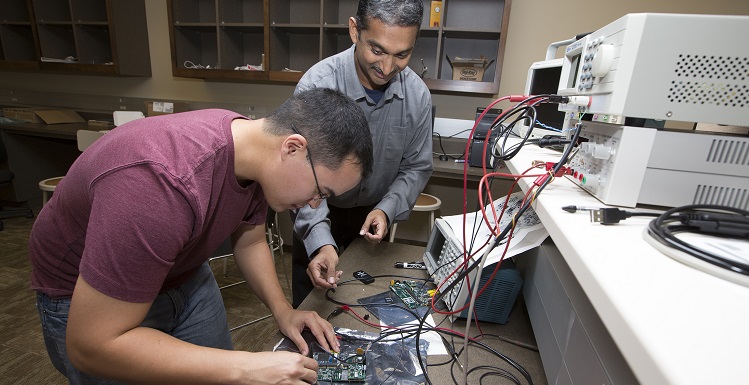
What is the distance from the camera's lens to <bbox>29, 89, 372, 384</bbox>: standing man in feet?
1.90

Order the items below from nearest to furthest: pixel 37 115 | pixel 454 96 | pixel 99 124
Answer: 1. pixel 454 96
2. pixel 37 115
3. pixel 99 124

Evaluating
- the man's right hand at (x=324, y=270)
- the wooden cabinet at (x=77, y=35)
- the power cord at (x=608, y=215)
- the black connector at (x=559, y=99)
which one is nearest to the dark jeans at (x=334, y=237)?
the man's right hand at (x=324, y=270)

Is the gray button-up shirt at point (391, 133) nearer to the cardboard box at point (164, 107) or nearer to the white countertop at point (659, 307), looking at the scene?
the white countertop at point (659, 307)

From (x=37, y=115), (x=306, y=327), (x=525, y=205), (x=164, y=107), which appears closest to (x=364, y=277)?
(x=306, y=327)

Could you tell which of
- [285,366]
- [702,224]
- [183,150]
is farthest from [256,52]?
[702,224]

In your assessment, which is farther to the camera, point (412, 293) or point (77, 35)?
point (77, 35)

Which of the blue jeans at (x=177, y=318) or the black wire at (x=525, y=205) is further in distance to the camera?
the blue jeans at (x=177, y=318)

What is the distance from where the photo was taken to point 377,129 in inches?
57.5

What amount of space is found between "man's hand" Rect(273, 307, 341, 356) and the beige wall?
250cm

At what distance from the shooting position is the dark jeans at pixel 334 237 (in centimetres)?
149

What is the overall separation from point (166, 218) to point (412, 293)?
0.69 metres

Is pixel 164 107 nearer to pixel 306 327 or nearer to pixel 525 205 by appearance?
pixel 306 327

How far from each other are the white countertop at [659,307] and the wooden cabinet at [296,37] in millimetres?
2264

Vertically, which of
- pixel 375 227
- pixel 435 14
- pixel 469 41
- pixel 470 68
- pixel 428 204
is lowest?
pixel 428 204
